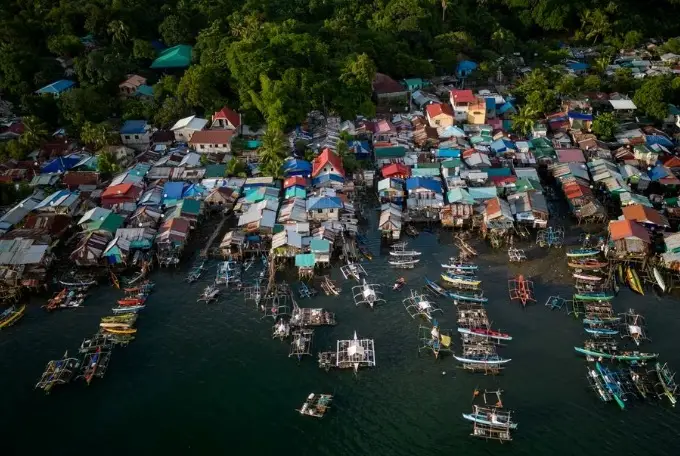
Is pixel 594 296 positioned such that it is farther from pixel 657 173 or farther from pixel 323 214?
pixel 323 214

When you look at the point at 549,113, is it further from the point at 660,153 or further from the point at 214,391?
the point at 214,391

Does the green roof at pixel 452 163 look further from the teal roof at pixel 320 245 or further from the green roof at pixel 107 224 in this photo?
the green roof at pixel 107 224

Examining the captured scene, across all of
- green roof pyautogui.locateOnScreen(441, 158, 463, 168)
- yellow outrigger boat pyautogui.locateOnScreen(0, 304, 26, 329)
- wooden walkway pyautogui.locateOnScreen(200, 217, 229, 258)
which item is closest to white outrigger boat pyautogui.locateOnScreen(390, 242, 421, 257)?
green roof pyautogui.locateOnScreen(441, 158, 463, 168)

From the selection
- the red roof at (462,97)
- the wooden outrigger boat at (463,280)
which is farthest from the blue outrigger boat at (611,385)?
the red roof at (462,97)

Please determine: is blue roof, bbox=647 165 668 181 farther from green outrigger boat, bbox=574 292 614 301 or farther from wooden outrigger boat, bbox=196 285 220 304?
wooden outrigger boat, bbox=196 285 220 304

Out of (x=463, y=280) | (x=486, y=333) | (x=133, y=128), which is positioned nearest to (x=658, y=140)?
(x=463, y=280)

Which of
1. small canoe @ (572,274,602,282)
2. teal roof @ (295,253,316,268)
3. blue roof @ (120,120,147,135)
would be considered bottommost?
small canoe @ (572,274,602,282)
